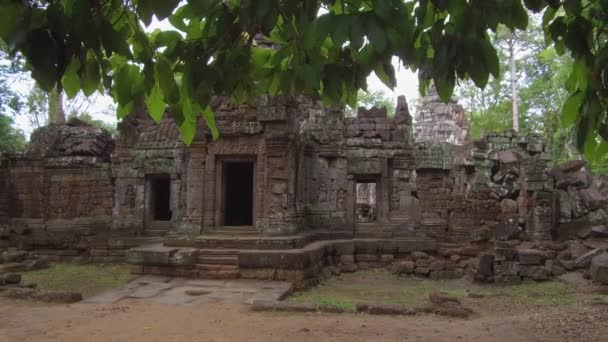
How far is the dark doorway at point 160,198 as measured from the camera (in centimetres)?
1490

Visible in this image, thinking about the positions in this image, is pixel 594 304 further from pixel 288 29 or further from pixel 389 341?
pixel 288 29

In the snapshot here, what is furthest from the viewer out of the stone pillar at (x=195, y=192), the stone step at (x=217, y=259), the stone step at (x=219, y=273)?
the stone pillar at (x=195, y=192)

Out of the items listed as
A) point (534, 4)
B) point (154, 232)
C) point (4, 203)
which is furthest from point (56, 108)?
point (534, 4)

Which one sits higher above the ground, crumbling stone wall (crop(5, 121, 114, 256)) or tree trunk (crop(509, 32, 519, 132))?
tree trunk (crop(509, 32, 519, 132))

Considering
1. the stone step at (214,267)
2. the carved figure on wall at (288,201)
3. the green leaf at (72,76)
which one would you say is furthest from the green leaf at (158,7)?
the carved figure on wall at (288,201)

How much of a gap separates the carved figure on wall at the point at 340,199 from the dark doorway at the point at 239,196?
264cm

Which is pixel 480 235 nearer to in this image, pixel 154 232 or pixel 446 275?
pixel 446 275

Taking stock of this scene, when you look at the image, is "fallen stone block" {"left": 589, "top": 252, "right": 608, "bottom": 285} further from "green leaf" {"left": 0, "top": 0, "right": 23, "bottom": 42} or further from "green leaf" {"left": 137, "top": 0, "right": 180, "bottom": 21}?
"green leaf" {"left": 0, "top": 0, "right": 23, "bottom": 42}

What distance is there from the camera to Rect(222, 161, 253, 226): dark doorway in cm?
1450

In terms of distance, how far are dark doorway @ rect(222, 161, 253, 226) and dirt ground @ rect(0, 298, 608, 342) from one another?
6.82 meters

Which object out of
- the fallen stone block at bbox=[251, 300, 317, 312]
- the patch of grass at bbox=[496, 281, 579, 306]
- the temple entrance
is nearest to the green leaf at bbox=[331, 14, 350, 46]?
the fallen stone block at bbox=[251, 300, 317, 312]

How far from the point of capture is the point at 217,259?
33.9 ft

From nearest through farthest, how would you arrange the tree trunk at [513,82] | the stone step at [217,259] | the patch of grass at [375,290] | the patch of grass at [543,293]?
the patch of grass at [543,293]
the patch of grass at [375,290]
the stone step at [217,259]
the tree trunk at [513,82]

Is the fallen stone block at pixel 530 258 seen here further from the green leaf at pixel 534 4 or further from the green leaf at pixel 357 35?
the green leaf at pixel 357 35
